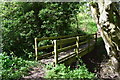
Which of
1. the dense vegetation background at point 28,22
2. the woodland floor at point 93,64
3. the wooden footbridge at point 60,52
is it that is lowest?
the woodland floor at point 93,64

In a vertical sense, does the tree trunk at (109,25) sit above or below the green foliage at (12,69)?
above

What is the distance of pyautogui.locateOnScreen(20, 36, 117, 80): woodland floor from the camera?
13.0 feet

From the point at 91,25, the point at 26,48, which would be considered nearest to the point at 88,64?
the point at 26,48

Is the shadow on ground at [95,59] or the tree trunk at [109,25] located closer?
the tree trunk at [109,25]

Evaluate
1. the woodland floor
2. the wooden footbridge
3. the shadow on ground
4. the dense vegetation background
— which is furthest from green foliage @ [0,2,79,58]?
the woodland floor

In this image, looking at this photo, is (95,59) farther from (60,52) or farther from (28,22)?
(28,22)

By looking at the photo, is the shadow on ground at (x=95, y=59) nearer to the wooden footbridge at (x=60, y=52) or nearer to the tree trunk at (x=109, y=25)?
the wooden footbridge at (x=60, y=52)

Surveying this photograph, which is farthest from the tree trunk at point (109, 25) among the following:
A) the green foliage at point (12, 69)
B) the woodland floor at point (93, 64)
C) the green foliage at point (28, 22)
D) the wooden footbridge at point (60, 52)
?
the green foliage at point (28, 22)

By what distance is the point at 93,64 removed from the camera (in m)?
7.48

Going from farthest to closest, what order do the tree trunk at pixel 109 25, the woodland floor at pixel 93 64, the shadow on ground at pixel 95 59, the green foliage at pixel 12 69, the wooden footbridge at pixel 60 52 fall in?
1. the shadow on ground at pixel 95 59
2. the wooden footbridge at pixel 60 52
3. the woodland floor at pixel 93 64
4. the green foliage at pixel 12 69
5. the tree trunk at pixel 109 25

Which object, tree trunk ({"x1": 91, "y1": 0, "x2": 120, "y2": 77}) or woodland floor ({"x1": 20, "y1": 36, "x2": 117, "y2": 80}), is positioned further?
woodland floor ({"x1": 20, "y1": 36, "x2": 117, "y2": 80})

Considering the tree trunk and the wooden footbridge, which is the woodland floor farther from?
the tree trunk

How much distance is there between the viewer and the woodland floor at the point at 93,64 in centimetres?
395

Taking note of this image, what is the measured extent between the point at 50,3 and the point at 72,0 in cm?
149
